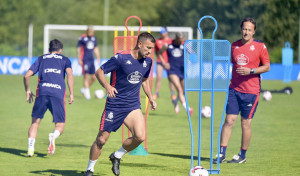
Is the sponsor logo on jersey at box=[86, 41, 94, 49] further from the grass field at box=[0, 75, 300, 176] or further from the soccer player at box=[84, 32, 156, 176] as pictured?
the soccer player at box=[84, 32, 156, 176]

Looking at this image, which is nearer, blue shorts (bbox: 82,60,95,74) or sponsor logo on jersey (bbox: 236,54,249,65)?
sponsor logo on jersey (bbox: 236,54,249,65)

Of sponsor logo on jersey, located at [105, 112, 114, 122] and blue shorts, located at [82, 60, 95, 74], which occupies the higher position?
blue shorts, located at [82, 60, 95, 74]

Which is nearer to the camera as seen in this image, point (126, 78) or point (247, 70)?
point (126, 78)

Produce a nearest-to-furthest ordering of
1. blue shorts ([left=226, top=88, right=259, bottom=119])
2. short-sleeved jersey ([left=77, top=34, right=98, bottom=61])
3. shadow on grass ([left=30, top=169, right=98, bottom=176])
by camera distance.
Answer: shadow on grass ([left=30, top=169, right=98, bottom=176]) < blue shorts ([left=226, top=88, right=259, bottom=119]) < short-sleeved jersey ([left=77, top=34, right=98, bottom=61])

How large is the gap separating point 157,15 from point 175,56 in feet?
A: 224

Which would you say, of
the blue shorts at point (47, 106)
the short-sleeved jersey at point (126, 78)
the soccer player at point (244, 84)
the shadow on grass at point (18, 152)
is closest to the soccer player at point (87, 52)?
the shadow on grass at point (18, 152)

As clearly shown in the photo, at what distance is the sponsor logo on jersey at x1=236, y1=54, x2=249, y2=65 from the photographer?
991 centimetres

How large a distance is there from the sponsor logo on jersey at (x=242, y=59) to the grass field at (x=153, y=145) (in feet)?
5.21

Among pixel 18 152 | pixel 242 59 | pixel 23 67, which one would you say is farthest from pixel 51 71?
pixel 23 67

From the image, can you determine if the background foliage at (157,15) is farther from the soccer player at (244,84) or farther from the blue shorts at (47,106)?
the blue shorts at (47,106)

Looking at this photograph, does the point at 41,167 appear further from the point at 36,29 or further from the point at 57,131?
the point at 36,29

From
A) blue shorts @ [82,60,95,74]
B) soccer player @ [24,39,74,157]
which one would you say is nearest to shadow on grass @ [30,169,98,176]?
soccer player @ [24,39,74,157]

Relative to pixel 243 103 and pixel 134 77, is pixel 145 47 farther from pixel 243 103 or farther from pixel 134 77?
pixel 243 103

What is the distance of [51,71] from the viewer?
10.5 metres
